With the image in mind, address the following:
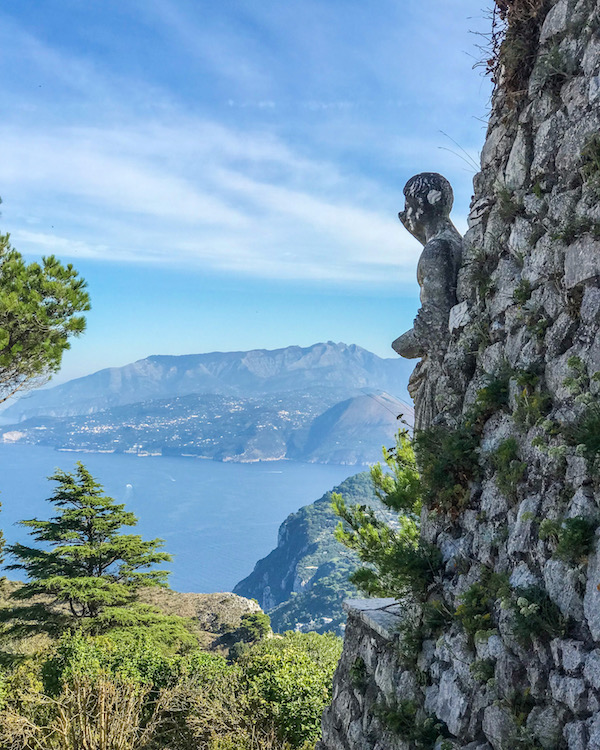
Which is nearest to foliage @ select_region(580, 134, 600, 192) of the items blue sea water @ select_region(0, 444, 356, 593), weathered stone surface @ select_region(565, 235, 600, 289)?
weathered stone surface @ select_region(565, 235, 600, 289)

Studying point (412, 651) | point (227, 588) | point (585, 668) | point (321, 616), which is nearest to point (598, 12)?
point (585, 668)

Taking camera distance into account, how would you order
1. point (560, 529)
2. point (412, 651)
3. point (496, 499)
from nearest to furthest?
point (560, 529)
point (496, 499)
point (412, 651)

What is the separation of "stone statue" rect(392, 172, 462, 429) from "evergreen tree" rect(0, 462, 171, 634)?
43.4 feet

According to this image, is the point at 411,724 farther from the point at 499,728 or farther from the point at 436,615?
the point at 499,728

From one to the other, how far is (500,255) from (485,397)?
136 cm

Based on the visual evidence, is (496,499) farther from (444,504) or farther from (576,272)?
(576,272)

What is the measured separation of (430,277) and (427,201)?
3.07ft

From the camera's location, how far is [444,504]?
472 cm

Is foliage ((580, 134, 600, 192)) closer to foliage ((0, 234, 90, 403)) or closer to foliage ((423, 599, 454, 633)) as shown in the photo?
foliage ((423, 599, 454, 633))

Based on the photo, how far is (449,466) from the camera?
182 inches

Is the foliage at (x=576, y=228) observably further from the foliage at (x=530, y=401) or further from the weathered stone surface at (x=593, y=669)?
the weathered stone surface at (x=593, y=669)

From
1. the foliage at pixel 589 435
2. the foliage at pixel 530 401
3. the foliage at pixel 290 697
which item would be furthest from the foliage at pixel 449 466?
the foliage at pixel 290 697

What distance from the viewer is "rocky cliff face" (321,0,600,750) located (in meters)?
3.26

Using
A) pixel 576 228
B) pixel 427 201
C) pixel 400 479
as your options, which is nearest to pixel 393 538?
pixel 576 228
